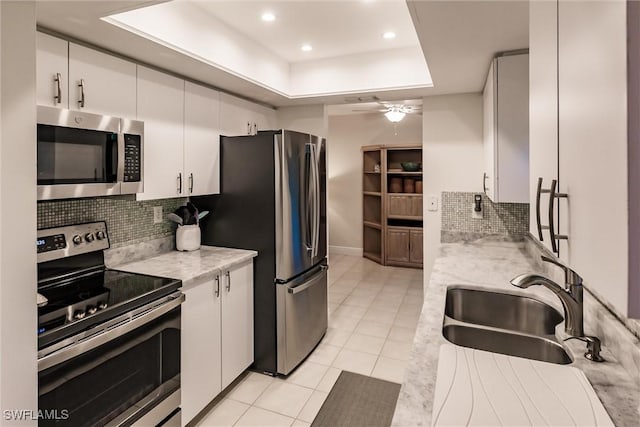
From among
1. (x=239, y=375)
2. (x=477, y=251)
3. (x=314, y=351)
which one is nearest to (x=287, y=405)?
(x=239, y=375)

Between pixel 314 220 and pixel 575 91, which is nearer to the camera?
pixel 575 91

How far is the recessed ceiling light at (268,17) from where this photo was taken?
227 cm

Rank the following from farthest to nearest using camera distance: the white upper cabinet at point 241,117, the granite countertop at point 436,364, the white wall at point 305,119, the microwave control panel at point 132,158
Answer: the white wall at point 305,119 → the white upper cabinet at point 241,117 → the microwave control panel at point 132,158 → the granite countertop at point 436,364

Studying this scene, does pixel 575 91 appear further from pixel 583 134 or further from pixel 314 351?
pixel 314 351

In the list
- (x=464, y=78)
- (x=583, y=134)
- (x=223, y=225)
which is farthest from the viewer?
(x=223, y=225)

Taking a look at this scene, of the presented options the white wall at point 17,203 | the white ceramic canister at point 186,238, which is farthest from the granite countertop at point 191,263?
the white wall at point 17,203

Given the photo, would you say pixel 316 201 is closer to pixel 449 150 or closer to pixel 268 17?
pixel 449 150

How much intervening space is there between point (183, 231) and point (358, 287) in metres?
2.70

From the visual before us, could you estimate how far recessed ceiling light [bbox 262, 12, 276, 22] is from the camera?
227 cm

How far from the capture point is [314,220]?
9.44 ft

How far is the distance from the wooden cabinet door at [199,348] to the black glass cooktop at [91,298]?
24 centimetres

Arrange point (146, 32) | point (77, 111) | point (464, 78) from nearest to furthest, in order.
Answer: point (77, 111), point (146, 32), point (464, 78)

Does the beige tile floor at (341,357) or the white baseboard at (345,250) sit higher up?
the white baseboard at (345,250)

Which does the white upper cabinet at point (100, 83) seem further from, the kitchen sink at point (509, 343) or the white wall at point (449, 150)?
the white wall at point (449, 150)
